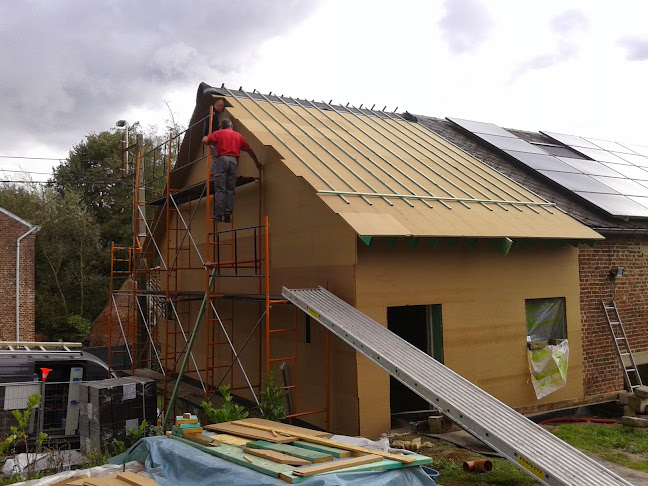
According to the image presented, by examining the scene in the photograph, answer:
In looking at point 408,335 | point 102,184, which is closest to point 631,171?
point 408,335

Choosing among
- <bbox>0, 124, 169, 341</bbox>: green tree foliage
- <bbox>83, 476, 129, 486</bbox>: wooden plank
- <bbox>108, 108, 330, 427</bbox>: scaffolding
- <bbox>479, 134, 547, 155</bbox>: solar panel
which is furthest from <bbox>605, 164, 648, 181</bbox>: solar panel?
<bbox>0, 124, 169, 341</bbox>: green tree foliage

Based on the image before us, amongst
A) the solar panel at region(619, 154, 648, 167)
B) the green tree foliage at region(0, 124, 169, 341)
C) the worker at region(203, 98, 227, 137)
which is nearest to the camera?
the worker at region(203, 98, 227, 137)

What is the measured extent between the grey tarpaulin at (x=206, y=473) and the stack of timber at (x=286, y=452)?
0.08 m

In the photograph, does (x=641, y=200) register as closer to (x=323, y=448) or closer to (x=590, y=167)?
(x=590, y=167)

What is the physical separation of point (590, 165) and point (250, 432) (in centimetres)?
1226

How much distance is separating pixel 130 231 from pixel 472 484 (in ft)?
93.1

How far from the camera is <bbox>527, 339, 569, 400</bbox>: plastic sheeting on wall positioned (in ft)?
33.3

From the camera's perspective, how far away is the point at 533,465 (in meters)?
5.13

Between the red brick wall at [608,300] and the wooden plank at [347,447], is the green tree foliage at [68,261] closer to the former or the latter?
the red brick wall at [608,300]

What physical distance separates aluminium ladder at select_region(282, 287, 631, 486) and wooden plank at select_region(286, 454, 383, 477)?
1047 millimetres

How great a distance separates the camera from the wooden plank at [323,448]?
5.42 metres

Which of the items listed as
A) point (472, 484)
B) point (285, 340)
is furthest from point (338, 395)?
point (472, 484)

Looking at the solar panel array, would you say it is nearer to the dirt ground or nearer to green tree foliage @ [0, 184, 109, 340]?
the dirt ground

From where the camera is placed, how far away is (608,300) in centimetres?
1157
